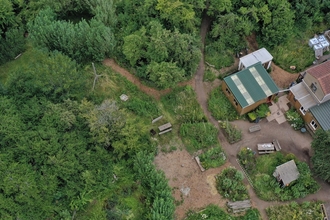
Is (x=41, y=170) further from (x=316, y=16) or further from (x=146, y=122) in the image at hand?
(x=316, y=16)

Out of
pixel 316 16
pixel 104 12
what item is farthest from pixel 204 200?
pixel 316 16

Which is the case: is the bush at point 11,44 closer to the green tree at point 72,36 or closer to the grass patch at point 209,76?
the green tree at point 72,36

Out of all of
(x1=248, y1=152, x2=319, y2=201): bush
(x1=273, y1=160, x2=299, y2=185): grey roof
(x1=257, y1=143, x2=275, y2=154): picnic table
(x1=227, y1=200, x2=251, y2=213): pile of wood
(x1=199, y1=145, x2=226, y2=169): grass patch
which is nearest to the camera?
(x1=227, y1=200, x2=251, y2=213): pile of wood

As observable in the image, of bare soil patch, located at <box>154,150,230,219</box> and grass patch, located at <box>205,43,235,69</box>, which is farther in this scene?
grass patch, located at <box>205,43,235,69</box>

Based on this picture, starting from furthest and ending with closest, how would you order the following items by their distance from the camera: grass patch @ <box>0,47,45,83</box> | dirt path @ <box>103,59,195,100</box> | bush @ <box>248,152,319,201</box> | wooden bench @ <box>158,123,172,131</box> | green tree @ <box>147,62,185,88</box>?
grass patch @ <box>0,47,45,83</box> < dirt path @ <box>103,59,195,100</box> < wooden bench @ <box>158,123,172,131</box> < green tree @ <box>147,62,185,88</box> < bush @ <box>248,152,319,201</box>

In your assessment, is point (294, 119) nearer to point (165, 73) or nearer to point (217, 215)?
point (217, 215)

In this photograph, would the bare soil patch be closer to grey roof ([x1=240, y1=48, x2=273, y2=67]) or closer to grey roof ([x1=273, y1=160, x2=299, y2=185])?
grey roof ([x1=273, y1=160, x2=299, y2=185])

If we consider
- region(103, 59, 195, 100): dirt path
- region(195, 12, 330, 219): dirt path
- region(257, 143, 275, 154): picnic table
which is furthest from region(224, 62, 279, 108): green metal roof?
region(103, 59, 195, 100): dirt path
